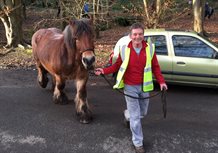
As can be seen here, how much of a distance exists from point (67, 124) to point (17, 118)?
1.03 metres

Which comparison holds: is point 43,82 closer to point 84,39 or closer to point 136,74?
point 84,39

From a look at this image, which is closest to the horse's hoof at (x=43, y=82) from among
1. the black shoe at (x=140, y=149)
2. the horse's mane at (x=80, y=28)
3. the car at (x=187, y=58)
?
the car at (x=187, y=58)

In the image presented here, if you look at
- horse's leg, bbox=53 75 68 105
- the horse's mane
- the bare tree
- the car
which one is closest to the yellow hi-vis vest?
the horse's mane

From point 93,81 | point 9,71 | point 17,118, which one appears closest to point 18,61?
point 9,71

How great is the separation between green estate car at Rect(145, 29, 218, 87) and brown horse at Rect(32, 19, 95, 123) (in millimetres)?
2758

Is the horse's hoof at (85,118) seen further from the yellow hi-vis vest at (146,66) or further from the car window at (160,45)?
the car window at (160,45)

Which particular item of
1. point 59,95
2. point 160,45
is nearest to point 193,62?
point 160,45

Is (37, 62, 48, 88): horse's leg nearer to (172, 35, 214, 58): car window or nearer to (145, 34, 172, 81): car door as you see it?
(145, 34, 172, 81): car door

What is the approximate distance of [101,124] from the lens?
18.9 feet

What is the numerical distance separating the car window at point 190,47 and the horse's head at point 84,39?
11.6 ft

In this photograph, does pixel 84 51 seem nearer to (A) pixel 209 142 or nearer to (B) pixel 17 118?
(B) pixel 17 118

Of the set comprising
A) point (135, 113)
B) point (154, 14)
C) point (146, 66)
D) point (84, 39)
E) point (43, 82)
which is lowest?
point (43, 82)

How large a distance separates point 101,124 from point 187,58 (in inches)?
129

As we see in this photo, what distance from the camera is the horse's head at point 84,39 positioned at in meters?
4.95
